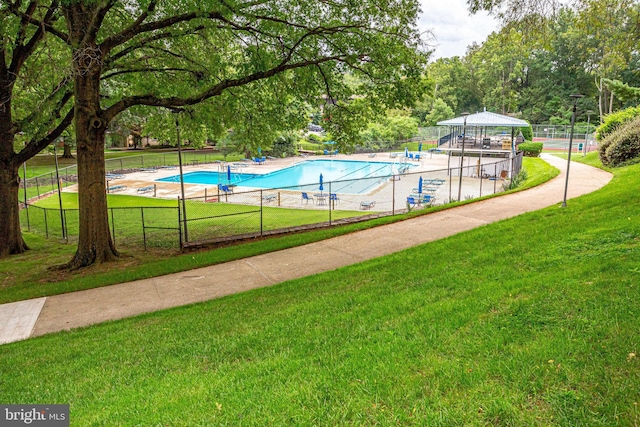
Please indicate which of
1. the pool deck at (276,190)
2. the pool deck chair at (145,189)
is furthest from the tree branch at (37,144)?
the pool deck chair at (145,189)

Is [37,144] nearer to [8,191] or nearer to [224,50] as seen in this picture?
[8,191]

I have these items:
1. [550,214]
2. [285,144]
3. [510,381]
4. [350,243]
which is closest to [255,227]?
[350,243]

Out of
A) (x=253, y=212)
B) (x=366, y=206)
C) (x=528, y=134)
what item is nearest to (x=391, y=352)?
(x=253, y=212)

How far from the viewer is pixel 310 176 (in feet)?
133

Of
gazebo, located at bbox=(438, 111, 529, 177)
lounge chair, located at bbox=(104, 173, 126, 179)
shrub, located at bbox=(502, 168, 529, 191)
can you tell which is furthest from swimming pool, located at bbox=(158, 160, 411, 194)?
shrub, located at bbox=(502, 168, 529, 191)

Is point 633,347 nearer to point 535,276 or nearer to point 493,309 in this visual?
point 493,309

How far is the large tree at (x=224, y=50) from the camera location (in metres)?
10.8

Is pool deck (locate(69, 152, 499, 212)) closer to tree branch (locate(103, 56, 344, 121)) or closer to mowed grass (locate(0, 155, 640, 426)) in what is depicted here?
tree branch (locate(103, 56, 344, 121))

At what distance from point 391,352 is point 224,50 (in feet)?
39.9

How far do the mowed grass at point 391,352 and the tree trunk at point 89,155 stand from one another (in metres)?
5.30

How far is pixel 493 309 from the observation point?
16.3 ft

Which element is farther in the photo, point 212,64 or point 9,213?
point 9,213

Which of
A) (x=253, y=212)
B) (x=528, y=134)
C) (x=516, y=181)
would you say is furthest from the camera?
(x=528, y=134)

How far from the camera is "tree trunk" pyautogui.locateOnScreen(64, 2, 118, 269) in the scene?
35.7 feet
